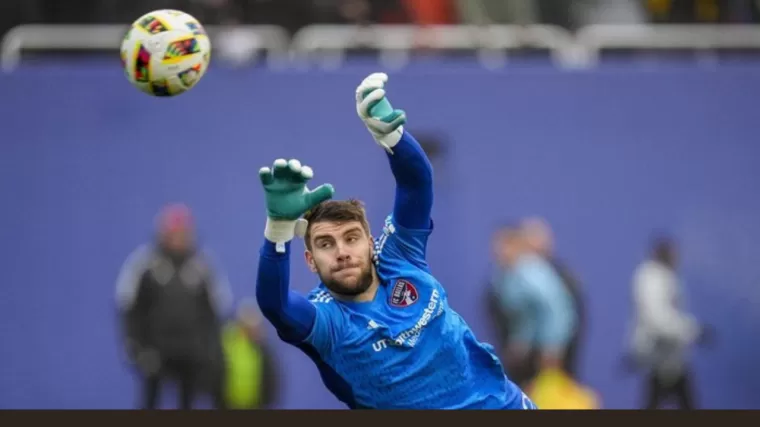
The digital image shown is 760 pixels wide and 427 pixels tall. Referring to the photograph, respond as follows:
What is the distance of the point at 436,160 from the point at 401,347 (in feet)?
30.4

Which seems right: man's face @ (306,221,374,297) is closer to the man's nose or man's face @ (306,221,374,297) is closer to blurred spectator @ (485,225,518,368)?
the man's nose

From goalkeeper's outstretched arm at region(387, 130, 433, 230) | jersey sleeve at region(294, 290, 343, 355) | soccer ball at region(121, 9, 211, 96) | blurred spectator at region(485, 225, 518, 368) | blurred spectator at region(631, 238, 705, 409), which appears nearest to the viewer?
jersey sleeve at region(294, 290, 343, 355)

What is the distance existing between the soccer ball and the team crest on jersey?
164cm

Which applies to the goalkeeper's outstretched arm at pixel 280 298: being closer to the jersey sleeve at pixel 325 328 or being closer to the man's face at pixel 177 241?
the jersey sleeve at pixel 325 328

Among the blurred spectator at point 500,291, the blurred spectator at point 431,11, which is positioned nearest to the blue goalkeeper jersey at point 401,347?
the blurred spectator at point 500,291

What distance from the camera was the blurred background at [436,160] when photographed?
627 inches

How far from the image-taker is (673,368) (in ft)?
51.5

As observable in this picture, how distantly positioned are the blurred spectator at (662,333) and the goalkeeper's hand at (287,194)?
9.29 metres

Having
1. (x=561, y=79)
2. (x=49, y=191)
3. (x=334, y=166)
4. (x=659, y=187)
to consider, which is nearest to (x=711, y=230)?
(x=659, y=187)

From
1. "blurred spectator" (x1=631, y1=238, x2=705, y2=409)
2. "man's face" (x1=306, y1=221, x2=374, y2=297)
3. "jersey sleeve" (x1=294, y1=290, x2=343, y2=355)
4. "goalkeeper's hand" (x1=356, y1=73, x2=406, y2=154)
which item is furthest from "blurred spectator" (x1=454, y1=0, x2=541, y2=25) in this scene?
"jersey sleeve" (x1=294, y1=290, x2=343, y2=355)

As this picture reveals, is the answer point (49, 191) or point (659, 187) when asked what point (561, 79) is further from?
point (49, 191)

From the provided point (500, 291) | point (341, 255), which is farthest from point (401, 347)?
point (500, 291)

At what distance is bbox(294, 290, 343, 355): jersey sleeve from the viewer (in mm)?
6895

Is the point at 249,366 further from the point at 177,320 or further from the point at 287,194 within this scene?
the point at 287,194
